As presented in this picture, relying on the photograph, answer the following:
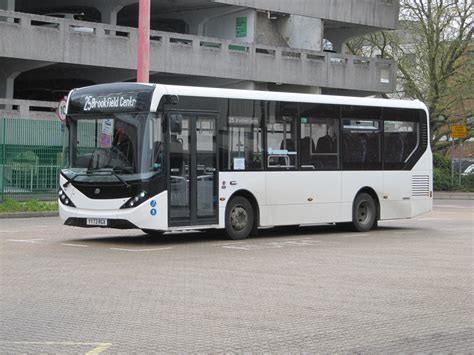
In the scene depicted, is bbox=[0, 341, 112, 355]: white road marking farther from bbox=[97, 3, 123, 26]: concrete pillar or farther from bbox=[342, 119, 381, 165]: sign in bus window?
bbox=[97, 3, 123, 26]: concrete pillar

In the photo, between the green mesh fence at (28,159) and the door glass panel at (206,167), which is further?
the green mesh fence at (28,159)

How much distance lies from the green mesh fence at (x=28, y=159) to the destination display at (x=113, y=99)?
1187 centimetres

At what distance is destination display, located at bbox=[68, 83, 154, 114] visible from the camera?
56.6 ft

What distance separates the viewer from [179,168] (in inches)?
688

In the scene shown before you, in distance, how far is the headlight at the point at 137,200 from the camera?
55.2ft

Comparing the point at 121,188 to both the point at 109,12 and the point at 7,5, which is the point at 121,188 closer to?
the point at 7,5

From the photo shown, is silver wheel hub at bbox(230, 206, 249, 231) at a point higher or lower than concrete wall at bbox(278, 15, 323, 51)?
lower

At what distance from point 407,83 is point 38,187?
91.0 feet

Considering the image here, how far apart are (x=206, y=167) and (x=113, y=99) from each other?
224cm

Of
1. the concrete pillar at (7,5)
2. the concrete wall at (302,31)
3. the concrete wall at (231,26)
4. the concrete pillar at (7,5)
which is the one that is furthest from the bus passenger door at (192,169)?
the concrete wall at (302,31)

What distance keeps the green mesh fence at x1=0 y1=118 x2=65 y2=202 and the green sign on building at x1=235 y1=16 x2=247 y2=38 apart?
662 inches

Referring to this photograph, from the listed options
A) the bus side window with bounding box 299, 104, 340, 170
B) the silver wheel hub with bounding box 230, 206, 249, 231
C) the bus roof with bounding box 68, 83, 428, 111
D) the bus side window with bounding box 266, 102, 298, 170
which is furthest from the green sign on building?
the silver wheel hub with bounding box 230, 206, 249, 231

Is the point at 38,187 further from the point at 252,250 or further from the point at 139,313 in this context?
the point at 139,313

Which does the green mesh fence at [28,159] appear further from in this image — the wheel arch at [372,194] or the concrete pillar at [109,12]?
the wheel arch at [372,194]
